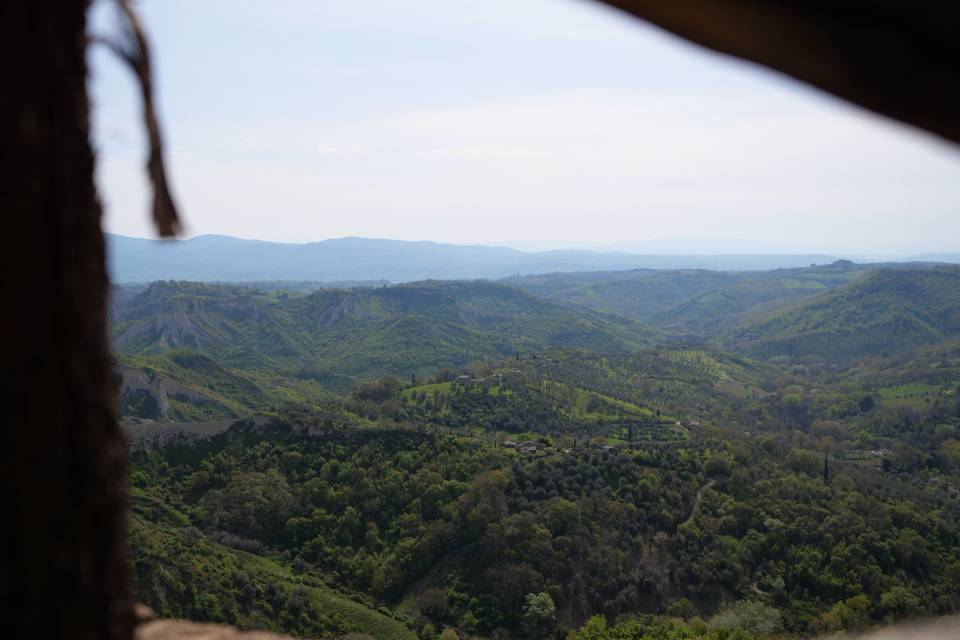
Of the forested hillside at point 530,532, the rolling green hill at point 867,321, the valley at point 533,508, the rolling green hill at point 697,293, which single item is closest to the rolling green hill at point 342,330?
the valley at point 533,508

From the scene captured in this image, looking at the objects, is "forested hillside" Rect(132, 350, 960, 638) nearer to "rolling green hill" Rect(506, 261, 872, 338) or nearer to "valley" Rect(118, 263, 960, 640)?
"valley" Rect(118, 263, 960, 640)

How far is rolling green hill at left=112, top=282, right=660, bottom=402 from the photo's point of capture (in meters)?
86.4

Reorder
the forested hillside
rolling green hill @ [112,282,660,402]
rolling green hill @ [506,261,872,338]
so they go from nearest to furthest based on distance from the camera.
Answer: the forested hillside
rolling green hill @ [112,282,660,402]
rolling green hill @ [506,261,872,338]

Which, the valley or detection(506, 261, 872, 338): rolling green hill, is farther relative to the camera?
detection(506, 261, 872, 338): rolling green hill

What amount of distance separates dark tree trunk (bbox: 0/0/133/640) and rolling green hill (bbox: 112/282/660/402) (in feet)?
232

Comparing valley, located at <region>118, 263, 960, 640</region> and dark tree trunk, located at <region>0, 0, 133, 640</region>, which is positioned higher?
dark tree trunk, located at <region>0, 0, 133, 640</region>

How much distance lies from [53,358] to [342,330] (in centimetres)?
10507

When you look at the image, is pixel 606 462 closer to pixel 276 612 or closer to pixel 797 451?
pixel 797 451

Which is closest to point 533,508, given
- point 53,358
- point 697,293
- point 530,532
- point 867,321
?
point 530,532

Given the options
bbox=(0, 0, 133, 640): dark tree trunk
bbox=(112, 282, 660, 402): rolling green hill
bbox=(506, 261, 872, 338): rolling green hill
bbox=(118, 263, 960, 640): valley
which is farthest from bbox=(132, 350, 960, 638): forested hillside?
bbox=(506, 261, 872, 338): rolling green hill

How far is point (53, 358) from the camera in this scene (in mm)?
1098

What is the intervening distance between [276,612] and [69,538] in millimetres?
22839

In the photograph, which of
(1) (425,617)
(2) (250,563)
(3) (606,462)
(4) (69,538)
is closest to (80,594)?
(4) (69,538)

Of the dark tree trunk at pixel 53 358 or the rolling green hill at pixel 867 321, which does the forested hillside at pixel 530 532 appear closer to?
the dark tree trunk at pixel 53 358
